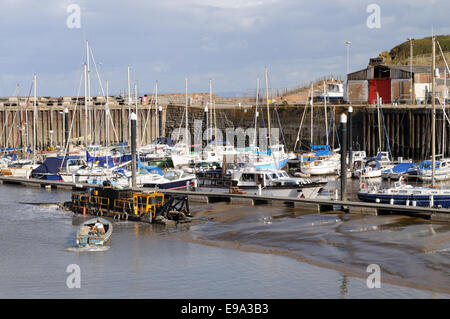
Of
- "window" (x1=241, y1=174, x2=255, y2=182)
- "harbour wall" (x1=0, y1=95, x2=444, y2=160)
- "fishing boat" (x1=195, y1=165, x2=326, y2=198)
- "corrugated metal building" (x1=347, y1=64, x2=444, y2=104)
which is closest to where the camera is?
"fishing boat" (x1=195, y1=165, x2=326, y2=198)

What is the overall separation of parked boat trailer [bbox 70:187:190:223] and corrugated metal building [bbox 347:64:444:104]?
41.7 metres

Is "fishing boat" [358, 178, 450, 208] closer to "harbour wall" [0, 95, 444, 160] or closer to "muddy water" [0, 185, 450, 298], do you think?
"muddy water" [0, 185, 450, 298]

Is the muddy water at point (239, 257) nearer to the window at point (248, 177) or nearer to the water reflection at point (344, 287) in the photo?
the water reflection at point (344, 287)

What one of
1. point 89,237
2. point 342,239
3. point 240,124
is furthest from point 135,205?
point 240,124

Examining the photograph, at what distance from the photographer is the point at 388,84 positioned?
7775 centimetres

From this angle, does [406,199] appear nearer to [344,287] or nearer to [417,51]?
[344,287]

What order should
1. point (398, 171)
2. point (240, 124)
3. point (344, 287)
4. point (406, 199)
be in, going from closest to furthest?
point (344, 287)
point (406, 199)
point (398, 171)
point (240, 124)

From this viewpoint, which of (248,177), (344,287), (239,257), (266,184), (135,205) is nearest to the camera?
(344,287)

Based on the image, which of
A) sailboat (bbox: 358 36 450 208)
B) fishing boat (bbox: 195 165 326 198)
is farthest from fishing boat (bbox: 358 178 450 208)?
fishing boat (bbox: 195 165 326 198)

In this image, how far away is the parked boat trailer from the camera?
121 feet

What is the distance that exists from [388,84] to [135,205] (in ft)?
157
